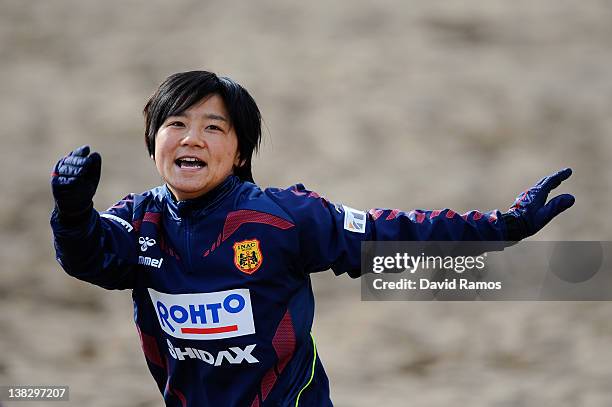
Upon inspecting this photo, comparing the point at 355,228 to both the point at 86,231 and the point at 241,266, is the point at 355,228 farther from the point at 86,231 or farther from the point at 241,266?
the point at 86,231

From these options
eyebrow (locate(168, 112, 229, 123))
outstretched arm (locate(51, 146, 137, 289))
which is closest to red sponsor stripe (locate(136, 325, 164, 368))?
outstretched arm (locate(51, 146, 137, 289))

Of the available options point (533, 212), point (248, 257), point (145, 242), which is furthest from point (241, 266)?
point (533, 212)

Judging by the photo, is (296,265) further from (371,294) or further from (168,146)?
(371,294)

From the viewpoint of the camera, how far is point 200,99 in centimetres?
273

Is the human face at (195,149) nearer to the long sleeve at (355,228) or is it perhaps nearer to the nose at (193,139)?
the nose at (193,139)

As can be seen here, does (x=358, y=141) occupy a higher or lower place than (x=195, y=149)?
higher

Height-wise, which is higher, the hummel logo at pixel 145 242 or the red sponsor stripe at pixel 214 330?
the hummel logo at pixel 145 242

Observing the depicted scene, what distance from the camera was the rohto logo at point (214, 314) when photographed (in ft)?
8.63

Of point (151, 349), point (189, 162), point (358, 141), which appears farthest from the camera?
point (358, 141)

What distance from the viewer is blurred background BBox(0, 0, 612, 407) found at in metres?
5.71

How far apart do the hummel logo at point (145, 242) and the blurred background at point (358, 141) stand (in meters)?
2.70

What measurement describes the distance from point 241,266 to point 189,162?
0.99ft

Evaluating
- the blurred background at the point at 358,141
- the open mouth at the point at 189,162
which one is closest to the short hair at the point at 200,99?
the open mouth at the point at 189,162

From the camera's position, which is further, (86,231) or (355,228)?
(355,228)
